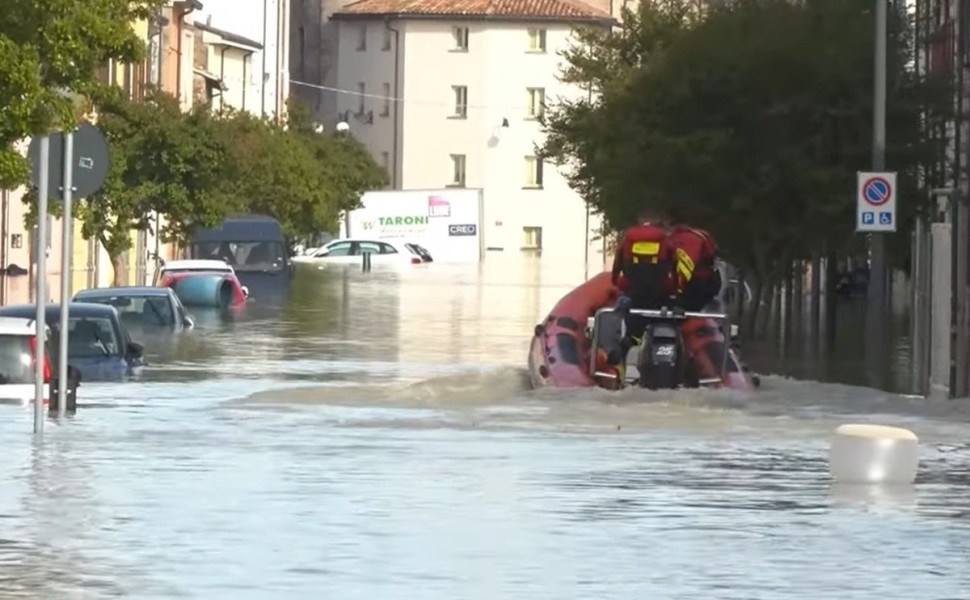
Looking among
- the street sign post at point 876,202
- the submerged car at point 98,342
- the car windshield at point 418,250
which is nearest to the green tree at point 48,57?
the submerged car at point 98,342

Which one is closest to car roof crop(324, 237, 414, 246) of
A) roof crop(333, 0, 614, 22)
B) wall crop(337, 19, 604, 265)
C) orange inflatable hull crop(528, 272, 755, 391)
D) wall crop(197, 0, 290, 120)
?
wall crop(197, 0, 290, 120)

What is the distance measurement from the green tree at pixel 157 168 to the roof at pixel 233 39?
43.0 metres

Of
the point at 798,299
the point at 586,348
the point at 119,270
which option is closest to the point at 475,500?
the point at 586,348

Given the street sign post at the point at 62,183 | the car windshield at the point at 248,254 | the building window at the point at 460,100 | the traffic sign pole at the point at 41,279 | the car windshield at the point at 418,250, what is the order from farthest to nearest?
1. the building window at the point at 460,100
2. the car windshield at the point at 418,250
3. the car windshield at the point at 248,254
4. the street sign post at the point at 62,183
5. the traffic sign pole at the point at 41,279

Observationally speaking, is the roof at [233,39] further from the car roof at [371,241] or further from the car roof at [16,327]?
the car roof at [16,327]

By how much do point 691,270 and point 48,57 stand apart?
6308mm

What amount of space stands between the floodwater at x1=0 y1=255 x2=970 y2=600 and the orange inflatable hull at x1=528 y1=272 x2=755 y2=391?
0.53 m

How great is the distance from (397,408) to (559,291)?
54.6m

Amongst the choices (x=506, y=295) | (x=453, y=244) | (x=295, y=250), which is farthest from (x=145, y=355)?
(x=453, y=244)

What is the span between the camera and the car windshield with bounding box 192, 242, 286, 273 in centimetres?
8012

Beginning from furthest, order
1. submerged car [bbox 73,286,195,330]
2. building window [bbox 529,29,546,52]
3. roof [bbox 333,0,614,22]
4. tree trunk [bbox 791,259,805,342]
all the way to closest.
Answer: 1. building window [bbox 529,29,546,52]
2. roof [bbox 333,0,614,22]
3. tree trunk [bbox 791,259,805,342]
4. submerged car [bbox 73,286,195,330]

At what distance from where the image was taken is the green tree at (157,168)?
60688 mm

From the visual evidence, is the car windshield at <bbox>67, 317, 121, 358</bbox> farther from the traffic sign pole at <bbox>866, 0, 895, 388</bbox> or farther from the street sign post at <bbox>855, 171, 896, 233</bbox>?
the traffic sign pole at <bbox>866, 0, 895, 388</bbox>

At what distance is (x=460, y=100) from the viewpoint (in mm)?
130125
